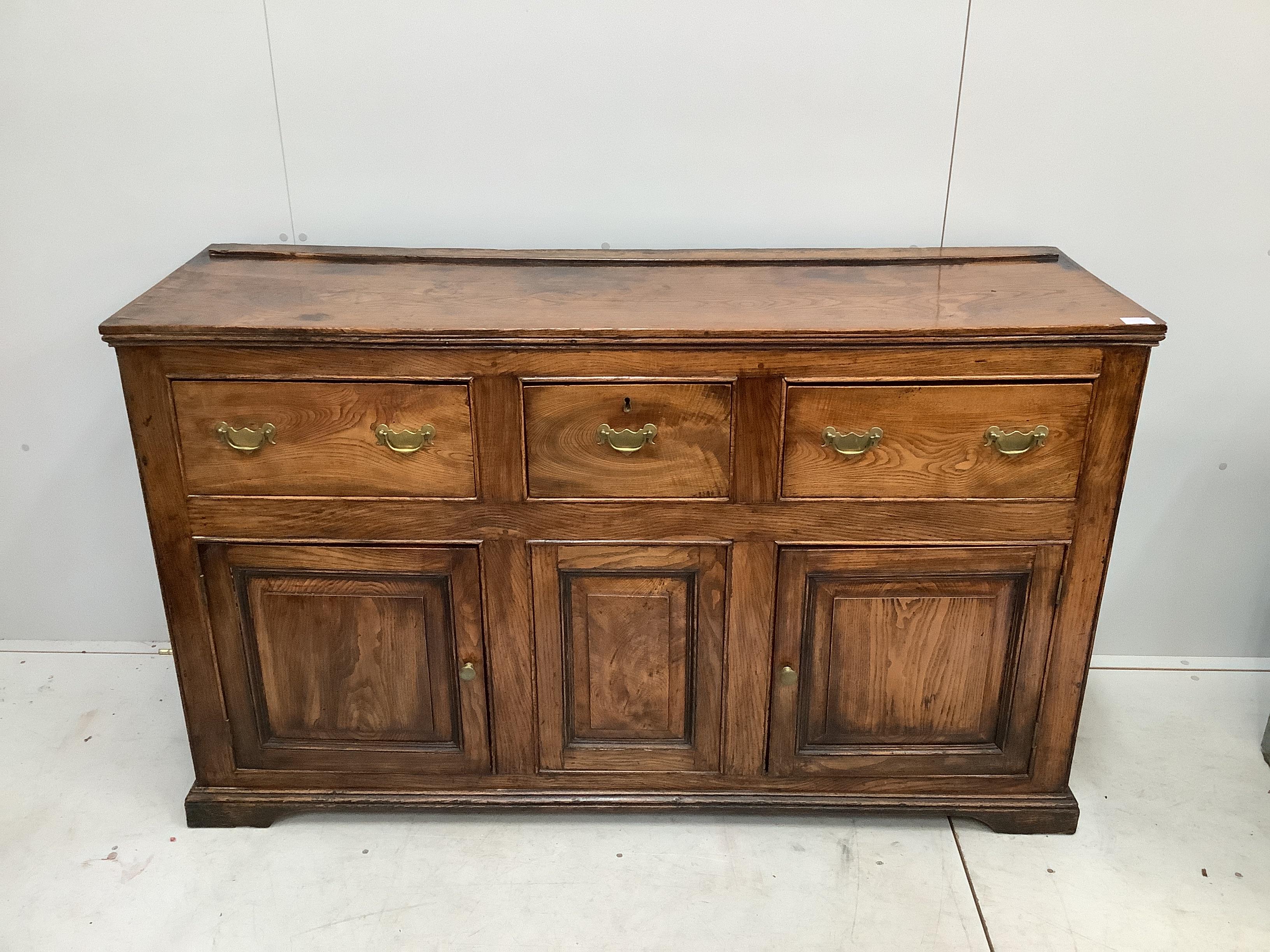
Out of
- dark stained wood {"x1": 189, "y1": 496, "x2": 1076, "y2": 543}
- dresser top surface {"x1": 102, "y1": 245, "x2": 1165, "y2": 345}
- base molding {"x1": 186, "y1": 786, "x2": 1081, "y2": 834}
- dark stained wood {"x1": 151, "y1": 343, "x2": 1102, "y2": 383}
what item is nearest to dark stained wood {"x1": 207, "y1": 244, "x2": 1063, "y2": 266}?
dresser top surface {"x1": 102, "y1": 245, "x2": 1165, "y2": 345}

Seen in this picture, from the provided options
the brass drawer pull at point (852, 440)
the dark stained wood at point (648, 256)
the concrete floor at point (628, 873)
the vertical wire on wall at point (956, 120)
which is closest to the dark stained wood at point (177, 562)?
the concrete floor at point (628, 873)

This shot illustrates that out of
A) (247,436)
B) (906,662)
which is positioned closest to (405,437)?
(247,436)

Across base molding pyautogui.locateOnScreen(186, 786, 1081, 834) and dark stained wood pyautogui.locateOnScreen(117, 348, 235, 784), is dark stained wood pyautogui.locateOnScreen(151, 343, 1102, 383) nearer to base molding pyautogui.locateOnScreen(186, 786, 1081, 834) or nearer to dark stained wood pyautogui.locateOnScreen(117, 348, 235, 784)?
dark stained wood pyautogui.locateOnScreen(117, 348, 235, 784)

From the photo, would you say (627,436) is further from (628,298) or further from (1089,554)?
(1089,554)

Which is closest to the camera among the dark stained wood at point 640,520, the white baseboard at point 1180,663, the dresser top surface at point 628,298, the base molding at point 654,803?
the dresser top surface at point 628,298

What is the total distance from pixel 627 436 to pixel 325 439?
0.46 metres

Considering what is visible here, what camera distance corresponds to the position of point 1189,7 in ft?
6.06

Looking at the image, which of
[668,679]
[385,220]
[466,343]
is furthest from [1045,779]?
[385,220]

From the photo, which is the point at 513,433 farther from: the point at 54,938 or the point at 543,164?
the point at 54,938

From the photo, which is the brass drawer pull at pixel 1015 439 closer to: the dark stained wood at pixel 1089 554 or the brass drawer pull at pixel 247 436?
the dark stained wood at pixel 1089 554

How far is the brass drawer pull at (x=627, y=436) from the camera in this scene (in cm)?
158

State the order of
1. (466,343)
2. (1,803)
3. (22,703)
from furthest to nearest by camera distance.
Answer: (22,703), (1,803), (466,343)

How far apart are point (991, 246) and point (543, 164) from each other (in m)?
0.84

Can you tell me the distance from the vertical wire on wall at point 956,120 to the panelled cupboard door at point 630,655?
790 mm
